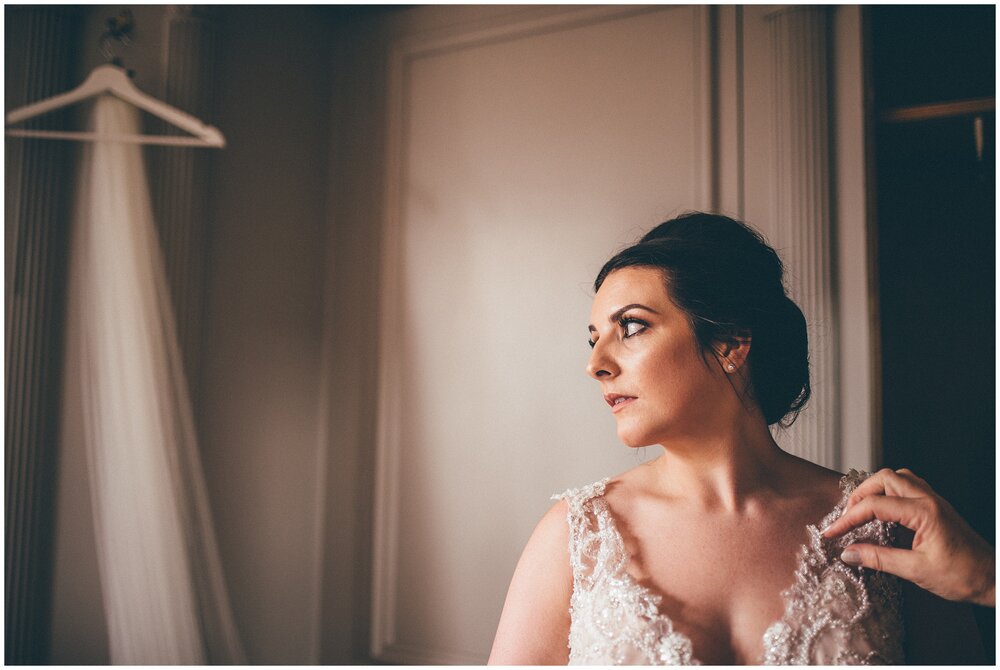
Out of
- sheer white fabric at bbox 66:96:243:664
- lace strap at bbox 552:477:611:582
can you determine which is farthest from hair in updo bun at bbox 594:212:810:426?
sheer white fabric at bbox 66:96:243:664

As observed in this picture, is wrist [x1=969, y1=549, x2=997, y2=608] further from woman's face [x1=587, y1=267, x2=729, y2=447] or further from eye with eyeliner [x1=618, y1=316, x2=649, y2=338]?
eye with eyeliner [x1=618, y1=316, x2=649, y2=338]

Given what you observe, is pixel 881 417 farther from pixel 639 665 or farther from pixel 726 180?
pixel 639 665

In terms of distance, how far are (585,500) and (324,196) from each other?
5.80 ft

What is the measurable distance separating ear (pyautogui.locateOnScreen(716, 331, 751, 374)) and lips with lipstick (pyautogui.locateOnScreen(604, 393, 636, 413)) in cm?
19

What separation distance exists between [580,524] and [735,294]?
0.54 meters

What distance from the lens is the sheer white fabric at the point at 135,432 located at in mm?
1715

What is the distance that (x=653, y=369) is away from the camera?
4.59 feet

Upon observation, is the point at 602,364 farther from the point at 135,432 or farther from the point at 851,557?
the point at 135,432

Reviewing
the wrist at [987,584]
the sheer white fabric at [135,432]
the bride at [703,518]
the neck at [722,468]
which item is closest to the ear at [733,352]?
the bride at [703,518]

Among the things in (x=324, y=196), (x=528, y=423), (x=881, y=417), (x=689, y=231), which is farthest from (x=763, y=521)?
(x=324, y=196)

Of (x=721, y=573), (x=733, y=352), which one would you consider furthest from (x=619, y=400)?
(x=721, y=573)

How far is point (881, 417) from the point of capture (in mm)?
2025

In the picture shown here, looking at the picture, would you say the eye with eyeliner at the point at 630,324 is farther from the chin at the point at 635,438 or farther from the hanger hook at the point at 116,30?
the hanger hook at the point at 116,30

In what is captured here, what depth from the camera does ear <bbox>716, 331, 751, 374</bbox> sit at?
4.70 feet
